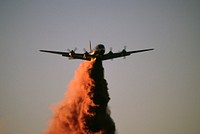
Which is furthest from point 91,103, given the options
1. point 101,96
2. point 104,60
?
point 104,60

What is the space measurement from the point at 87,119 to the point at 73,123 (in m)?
5.64

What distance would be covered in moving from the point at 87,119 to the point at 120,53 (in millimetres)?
17066

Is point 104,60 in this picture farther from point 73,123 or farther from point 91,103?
point 73,123

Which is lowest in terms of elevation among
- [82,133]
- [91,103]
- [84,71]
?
[82,133]

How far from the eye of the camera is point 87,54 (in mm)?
105875

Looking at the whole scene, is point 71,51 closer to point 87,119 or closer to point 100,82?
point 100,82

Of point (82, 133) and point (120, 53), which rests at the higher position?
point (120, 53)

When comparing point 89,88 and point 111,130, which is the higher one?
point 89,88

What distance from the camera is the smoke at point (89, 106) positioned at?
108200mm

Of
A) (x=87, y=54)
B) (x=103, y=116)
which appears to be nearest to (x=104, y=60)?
(x=87, y=54)

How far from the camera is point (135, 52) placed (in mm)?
111188

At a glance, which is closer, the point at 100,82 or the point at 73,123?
the point at 100,82

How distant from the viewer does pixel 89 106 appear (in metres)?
110

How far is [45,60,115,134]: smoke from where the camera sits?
108200 millimetres
